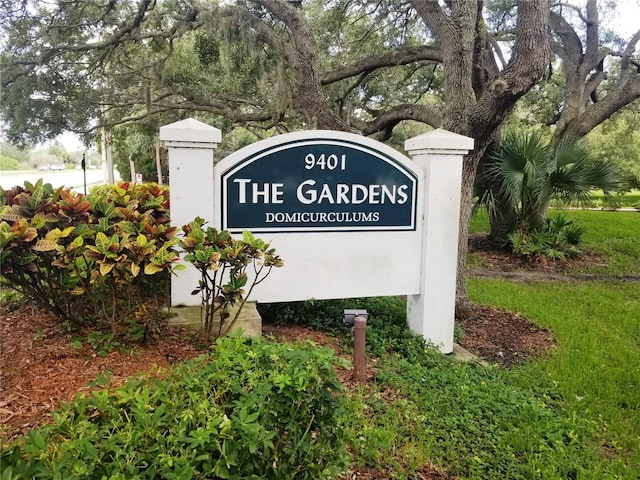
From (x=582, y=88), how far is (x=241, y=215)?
9.46m

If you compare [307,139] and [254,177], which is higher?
[307,139]

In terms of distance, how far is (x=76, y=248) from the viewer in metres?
2.43

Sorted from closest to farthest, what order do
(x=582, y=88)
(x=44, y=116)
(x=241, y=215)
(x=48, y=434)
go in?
(x=48, y=434) → (x=241, y=215) → (x=44, y=116) → (x=582, y=88)

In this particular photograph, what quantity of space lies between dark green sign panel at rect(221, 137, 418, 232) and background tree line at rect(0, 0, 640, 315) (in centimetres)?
165

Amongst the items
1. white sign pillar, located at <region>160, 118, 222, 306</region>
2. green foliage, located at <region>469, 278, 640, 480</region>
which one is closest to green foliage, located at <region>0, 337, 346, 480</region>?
white sign pillar, located at <region>160, 118, 222, 306</region>

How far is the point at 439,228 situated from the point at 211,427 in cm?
303

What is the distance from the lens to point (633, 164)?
83.7 feet

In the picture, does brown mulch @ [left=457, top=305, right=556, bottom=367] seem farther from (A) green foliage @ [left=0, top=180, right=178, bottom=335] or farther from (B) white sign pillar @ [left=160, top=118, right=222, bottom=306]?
(A) green foliage @ [left=0, top=180, right=178, bottom=335]

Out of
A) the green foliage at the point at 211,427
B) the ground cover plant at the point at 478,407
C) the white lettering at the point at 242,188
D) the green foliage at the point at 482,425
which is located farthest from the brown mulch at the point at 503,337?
the green foliage at the point at 211,427

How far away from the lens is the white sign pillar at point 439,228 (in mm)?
4098

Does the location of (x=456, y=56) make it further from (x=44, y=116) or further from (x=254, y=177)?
(x=44, y=116)

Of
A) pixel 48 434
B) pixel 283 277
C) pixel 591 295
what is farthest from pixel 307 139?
pixel 591 295

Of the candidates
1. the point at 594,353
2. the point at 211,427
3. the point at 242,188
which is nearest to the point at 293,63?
the point at 242,188

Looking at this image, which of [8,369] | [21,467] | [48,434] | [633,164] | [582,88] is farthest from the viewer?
[633,164]
